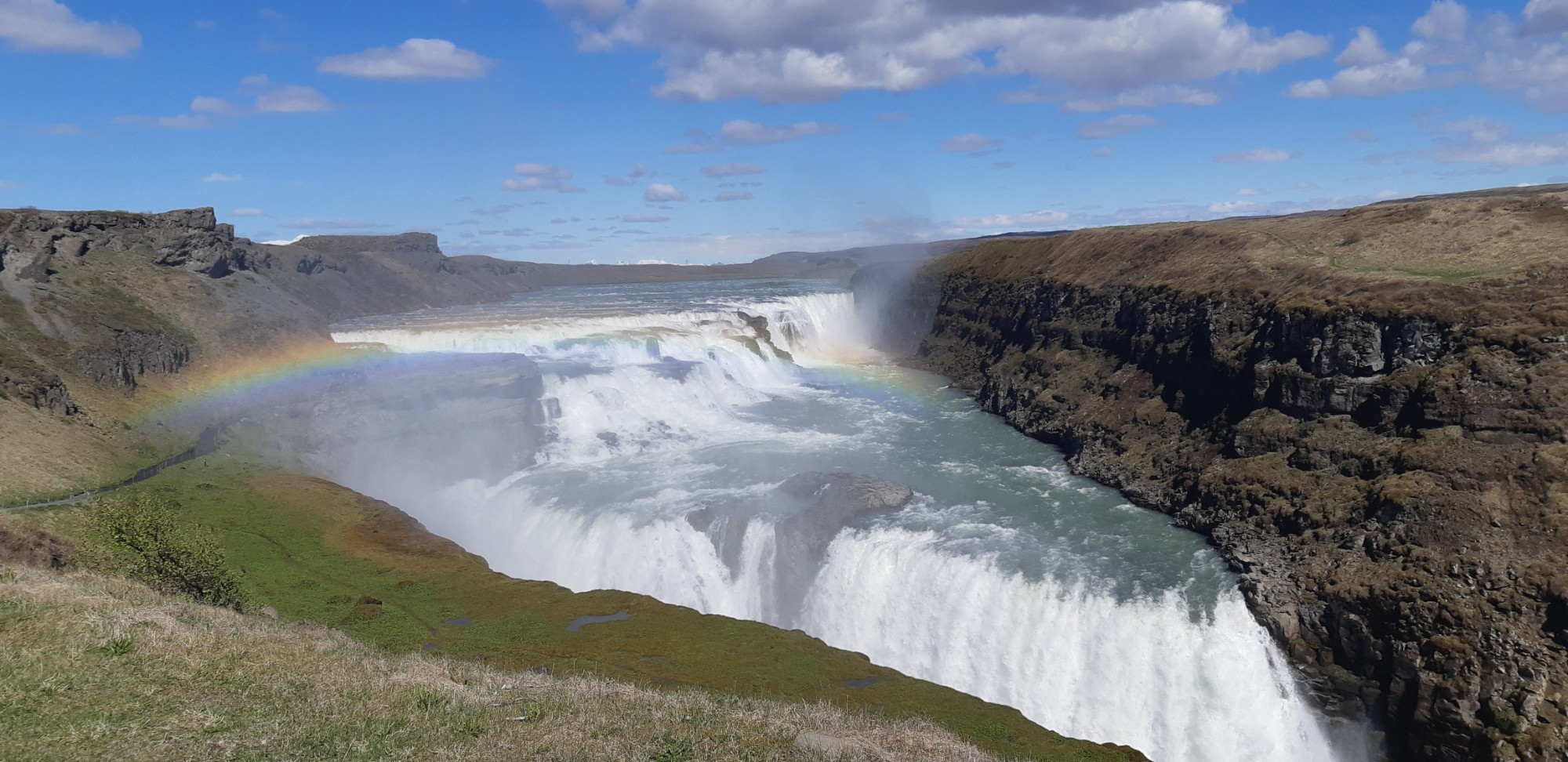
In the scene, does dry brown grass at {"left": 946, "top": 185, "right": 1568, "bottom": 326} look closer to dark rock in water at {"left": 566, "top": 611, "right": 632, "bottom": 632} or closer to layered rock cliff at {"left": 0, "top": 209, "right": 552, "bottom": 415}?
dark rock in water at {"left": 566, "top": 611, "right": 632, "bottom": 632}

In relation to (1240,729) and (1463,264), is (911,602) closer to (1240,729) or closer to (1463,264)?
(1240,729)

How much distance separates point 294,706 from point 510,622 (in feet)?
50.9

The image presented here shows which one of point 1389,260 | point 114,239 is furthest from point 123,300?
point 1389,260

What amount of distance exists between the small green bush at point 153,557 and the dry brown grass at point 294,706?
4.14 m

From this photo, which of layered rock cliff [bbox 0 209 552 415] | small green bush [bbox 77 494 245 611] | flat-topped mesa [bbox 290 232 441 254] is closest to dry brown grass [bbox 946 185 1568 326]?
small green bush [bbox 77 494 245 611]

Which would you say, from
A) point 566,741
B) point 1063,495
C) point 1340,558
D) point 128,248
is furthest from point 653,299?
point 566,741

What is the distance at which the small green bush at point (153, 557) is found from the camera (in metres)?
23.0

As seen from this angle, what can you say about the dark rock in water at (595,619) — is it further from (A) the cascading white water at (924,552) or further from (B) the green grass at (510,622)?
(A) the cascading white water at (924,552)

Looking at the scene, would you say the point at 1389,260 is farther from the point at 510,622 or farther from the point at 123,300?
the point at 123,300

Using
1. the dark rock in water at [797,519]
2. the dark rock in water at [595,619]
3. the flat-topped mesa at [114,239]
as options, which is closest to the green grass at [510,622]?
the dark rock in water at [595,619]

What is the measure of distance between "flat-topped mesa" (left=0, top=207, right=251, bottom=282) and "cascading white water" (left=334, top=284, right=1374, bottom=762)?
32512mm

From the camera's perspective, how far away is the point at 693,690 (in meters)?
21.5

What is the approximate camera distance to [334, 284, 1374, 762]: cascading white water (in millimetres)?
25547

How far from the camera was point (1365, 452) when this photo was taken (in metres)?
31.8
